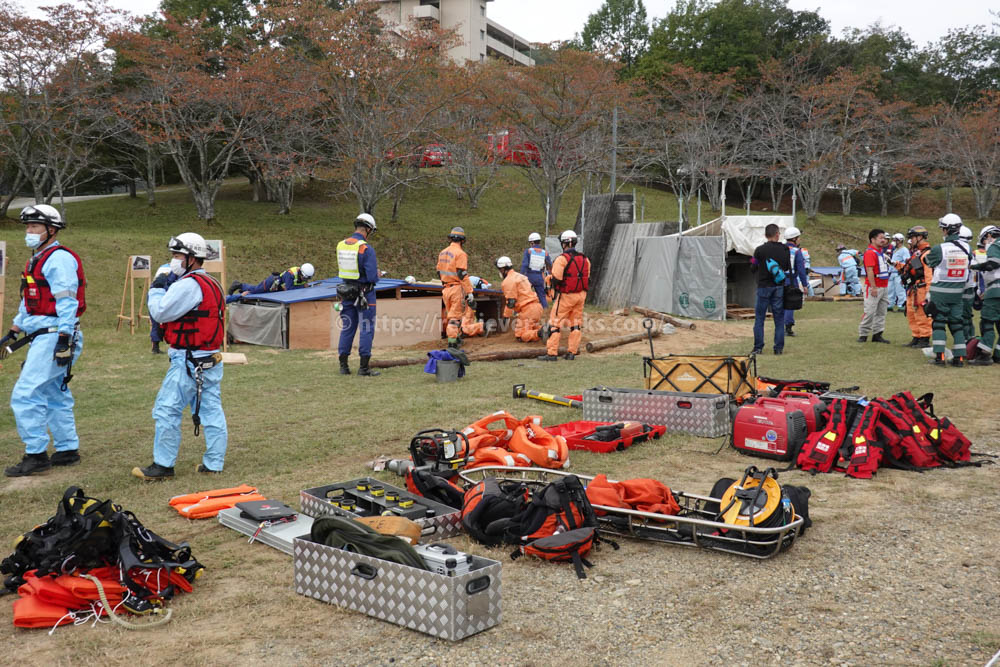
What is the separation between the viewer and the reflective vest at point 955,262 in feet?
33.1

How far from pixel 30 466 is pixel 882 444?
653 centimetres

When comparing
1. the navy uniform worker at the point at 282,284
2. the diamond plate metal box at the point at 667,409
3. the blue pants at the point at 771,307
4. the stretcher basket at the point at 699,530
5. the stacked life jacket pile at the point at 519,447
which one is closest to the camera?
the stretcher basket at the point at 699,530

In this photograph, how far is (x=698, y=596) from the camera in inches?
143

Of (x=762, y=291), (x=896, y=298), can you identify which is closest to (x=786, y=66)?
(x=896, y=298)

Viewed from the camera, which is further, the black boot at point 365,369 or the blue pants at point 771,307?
the blue pants at point 771,307

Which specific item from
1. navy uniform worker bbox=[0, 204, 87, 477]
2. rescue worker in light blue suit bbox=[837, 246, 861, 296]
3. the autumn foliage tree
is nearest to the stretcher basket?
navy uniform worker bbox=[0, 204, 87, 477]

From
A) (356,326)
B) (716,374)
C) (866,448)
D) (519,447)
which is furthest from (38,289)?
(866,448)

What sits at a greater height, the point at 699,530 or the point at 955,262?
the point at 955,262

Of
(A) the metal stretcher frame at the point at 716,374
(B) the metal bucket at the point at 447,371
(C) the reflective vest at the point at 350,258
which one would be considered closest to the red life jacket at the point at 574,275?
(B) the metal bucket at the point at 447,371

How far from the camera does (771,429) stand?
242 inches

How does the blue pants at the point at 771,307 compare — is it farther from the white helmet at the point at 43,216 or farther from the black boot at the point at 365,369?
the white helmet at the point at 43,216

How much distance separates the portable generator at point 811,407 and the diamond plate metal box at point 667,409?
A: 1.89ft

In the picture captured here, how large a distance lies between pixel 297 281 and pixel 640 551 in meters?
12.4

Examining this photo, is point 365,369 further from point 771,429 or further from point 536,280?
point 771,429
